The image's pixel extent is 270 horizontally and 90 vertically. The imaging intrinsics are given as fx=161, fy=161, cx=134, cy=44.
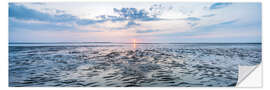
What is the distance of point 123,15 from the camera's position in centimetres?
462

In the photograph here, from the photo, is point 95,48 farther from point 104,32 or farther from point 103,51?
point 104,32

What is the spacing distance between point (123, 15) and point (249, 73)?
355 cm

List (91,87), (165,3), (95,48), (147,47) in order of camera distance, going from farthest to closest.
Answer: (95,48) → (147,47) → (165,3) → (91,87)

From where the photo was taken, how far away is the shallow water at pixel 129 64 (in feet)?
12.6

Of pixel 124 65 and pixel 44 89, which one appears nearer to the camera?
pixel 44 89

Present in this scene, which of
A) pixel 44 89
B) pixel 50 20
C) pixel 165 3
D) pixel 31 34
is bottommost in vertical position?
pixel 44 89

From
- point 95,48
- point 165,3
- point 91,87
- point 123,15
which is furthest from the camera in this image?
point 95,48

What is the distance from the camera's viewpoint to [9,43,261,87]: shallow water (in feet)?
12.6

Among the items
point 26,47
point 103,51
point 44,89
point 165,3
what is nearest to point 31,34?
point 26,47

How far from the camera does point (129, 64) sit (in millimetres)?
4594

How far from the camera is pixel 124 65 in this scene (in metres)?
4.52

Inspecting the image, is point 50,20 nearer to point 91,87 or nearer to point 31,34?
point 31,34

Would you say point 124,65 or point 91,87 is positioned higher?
point 124,65

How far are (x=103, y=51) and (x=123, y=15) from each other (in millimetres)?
1815
